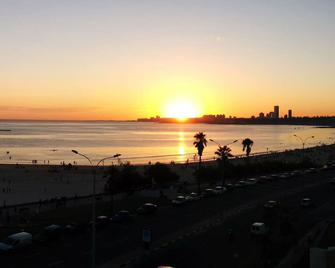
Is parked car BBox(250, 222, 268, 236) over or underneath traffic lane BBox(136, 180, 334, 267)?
over

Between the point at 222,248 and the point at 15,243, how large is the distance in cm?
1129

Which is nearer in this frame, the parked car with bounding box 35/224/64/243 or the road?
the road

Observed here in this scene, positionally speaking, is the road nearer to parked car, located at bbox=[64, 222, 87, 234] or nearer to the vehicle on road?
the vehicle on road

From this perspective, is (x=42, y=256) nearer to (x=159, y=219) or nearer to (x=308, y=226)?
(x=159, y=219)

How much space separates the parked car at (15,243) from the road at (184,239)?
496 millimetres

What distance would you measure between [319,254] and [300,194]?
3313 cm

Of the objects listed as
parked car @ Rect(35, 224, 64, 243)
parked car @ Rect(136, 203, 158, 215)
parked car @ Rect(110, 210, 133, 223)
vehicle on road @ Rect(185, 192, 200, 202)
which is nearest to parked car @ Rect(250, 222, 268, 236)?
parked car @ Rect(110, 210, 133, 223)

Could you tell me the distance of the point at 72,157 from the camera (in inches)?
4589

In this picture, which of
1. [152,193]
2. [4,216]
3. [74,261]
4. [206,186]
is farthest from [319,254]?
[206,186]

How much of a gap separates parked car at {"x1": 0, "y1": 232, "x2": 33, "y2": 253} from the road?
1.63 feet

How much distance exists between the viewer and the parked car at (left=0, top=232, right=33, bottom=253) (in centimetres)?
2601

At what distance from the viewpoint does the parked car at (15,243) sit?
2601 centimetres

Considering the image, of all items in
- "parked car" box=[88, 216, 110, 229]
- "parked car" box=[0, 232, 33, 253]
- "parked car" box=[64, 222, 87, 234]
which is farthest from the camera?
"parked car" box=[88, 216, 110, 229]

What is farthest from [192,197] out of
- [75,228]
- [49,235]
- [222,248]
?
[49,235]
